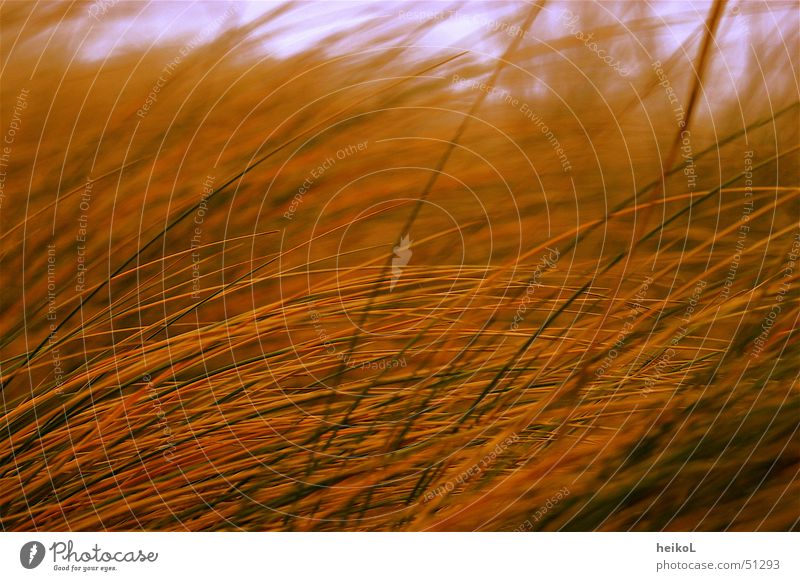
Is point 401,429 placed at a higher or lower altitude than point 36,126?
lower

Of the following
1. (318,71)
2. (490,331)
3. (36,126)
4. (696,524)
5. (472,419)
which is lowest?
(696,524)

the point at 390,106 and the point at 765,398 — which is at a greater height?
the point at 390,106

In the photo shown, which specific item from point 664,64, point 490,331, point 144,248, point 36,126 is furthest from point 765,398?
point 36,126

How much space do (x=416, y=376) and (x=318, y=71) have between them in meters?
0.60

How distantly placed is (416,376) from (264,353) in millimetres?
288

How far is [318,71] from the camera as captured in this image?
1.10 m

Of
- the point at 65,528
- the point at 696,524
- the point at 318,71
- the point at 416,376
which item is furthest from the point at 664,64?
the point at 65,528

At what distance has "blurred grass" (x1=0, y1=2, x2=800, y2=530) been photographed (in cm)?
110

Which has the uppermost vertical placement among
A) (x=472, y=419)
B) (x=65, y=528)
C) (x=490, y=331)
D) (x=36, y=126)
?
(x=36, y=126)

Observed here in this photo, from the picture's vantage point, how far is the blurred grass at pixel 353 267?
1103mm

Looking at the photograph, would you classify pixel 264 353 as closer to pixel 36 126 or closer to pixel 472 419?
pixel 472 419

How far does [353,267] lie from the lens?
3.64 ft

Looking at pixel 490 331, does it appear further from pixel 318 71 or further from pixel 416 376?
pixel 318 71
